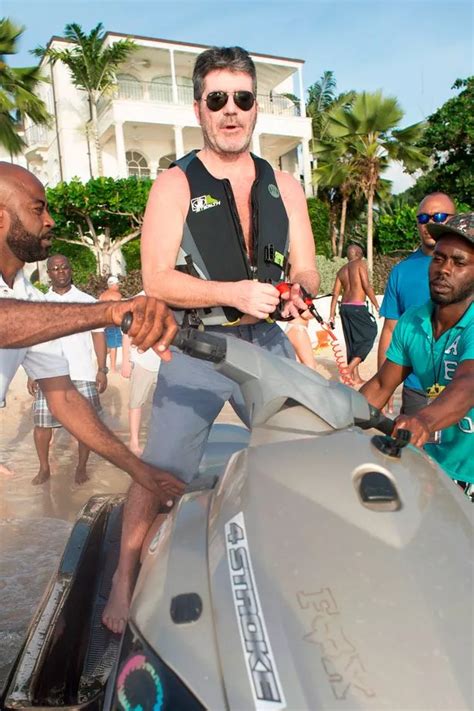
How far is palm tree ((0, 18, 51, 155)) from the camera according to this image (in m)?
22.9

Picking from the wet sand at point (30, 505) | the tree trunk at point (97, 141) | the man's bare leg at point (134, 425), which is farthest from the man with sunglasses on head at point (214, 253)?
the tree trunk at point (97, 141)

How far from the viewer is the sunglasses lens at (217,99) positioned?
233 centimetres

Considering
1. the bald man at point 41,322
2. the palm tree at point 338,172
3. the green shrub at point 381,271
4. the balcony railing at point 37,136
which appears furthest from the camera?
the balcony railing at point 37,136

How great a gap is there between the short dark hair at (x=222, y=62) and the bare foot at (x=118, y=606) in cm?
169

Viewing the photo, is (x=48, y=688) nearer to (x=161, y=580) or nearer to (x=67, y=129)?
(x=161, y=580)

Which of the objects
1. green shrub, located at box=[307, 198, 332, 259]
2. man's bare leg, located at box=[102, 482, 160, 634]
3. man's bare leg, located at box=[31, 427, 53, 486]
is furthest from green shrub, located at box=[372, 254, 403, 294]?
man's bare leg, located at box=[102, 482, 160, 634]

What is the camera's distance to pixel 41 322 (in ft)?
5.88

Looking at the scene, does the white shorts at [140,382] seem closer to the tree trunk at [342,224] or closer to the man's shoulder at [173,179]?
the man's shoulder at [173,179]

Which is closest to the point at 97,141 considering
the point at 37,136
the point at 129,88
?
the point at 129,88

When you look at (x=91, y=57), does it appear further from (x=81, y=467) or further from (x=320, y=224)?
(x=81, y=467)

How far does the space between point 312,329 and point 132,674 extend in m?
12.3

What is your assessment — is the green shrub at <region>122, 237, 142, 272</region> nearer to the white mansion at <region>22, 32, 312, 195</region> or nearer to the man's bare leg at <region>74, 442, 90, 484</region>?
the white mansion at <region>22, 32, 312, 195</region>

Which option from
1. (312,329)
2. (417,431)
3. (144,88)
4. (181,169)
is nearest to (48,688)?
(417,431)

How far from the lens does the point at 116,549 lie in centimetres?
229
